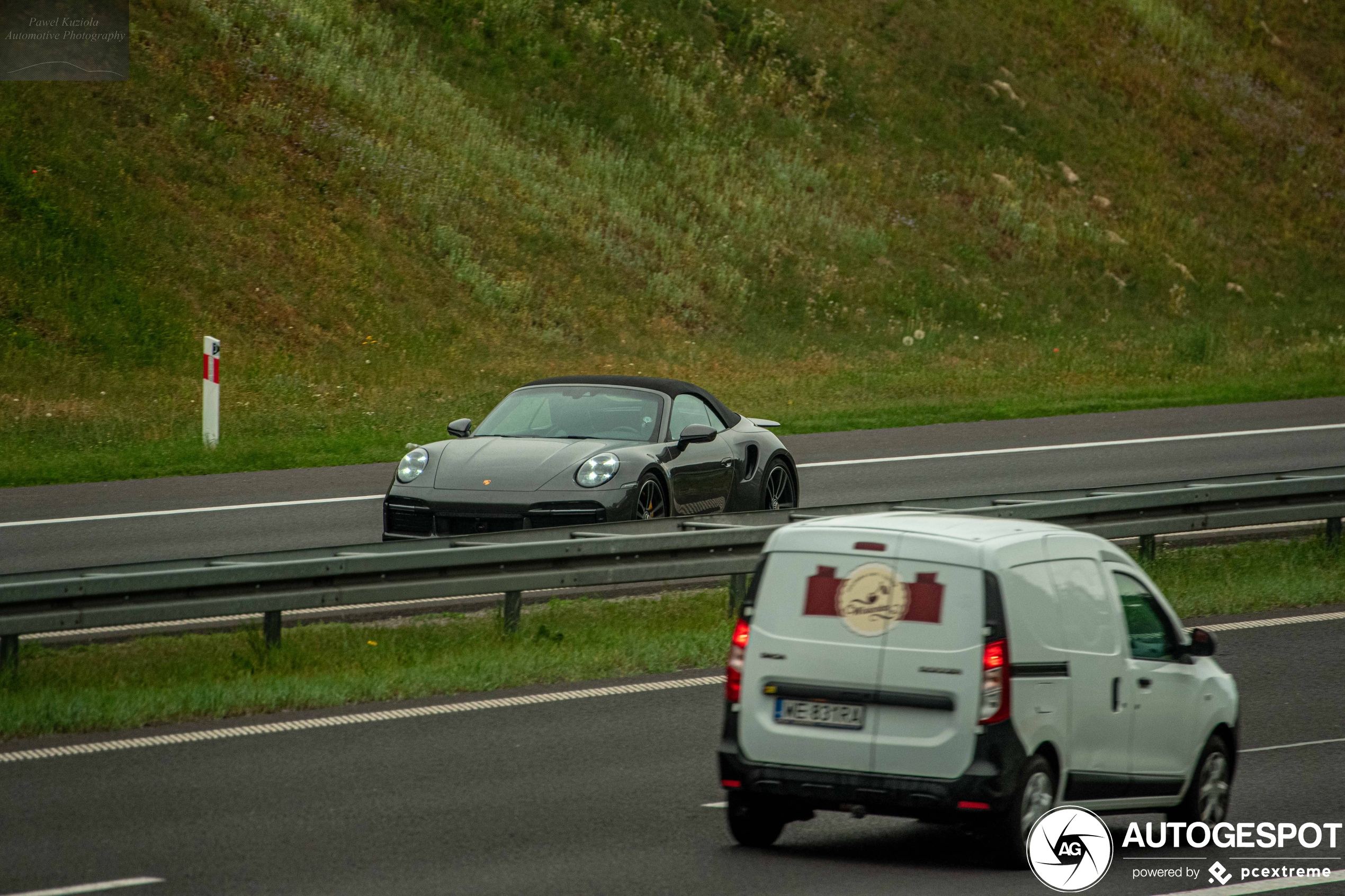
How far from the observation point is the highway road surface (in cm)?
1516

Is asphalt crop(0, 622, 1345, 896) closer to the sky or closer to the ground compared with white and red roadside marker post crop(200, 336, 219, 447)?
closer to the ground

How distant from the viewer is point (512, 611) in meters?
11.5

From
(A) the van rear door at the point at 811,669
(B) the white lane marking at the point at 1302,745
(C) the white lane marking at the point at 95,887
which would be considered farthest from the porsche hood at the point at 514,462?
(C) the white lane marking at the point at 95,887

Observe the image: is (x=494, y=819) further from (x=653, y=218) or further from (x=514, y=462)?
(x=653, y=218)

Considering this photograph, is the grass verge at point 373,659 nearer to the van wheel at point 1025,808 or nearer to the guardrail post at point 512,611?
the guardrail post at point 512,611

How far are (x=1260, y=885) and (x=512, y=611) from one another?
19.3 ft

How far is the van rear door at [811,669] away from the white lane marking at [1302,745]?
3.31m

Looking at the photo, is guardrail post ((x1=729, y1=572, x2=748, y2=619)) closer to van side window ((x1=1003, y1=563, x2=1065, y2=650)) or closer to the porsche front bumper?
the porsche front bumper

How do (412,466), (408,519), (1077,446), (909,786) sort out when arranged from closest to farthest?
(909,786) < (408,519) < (412,466) < (1077,446)

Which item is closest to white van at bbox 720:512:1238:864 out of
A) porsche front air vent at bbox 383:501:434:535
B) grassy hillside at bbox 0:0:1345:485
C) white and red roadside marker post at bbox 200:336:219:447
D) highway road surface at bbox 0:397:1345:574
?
porsche front air vent at bbox 383:501:434:535

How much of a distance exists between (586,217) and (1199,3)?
2467 centimetres

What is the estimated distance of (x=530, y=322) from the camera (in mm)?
30188

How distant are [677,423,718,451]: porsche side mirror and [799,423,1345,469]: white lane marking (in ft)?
20.9

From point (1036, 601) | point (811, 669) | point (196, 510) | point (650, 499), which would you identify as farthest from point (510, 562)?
point (196, 510)
